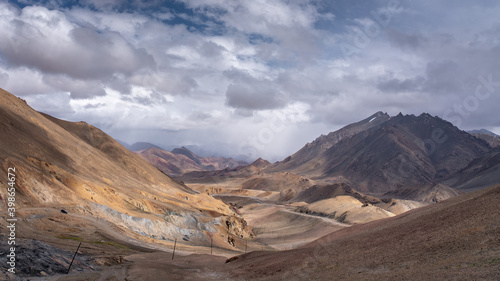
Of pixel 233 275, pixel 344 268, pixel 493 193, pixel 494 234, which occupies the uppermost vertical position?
pixel 493 193

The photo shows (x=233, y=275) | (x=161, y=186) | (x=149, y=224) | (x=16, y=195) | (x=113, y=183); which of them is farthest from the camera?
(x=161, y=186)

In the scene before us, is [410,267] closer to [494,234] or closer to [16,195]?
[494,234]

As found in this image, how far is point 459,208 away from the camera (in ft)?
92.9

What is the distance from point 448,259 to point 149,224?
44654 mm

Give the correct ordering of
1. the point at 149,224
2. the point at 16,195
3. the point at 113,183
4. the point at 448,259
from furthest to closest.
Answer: the point at 113,183
the point at 149,224
the point at 16,195
the point at 448,259

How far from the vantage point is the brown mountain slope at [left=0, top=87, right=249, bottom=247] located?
4591cm

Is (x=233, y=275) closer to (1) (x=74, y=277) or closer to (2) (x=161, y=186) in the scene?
(1) (x=74, y=277)

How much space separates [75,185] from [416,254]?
1861 inches

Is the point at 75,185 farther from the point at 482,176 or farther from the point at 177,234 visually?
the point at 482,176

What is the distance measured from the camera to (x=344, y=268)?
2386cm

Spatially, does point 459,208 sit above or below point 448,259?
above

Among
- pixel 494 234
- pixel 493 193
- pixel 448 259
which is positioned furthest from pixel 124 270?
pixel 493 193

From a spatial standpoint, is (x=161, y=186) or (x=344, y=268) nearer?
(x=344, y=268)

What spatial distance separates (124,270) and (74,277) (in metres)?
4.86
